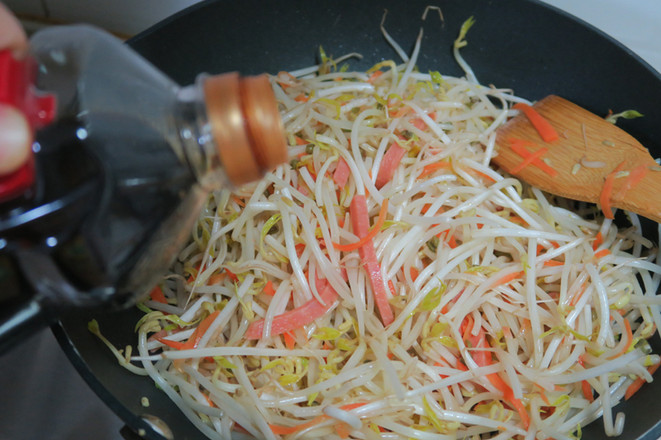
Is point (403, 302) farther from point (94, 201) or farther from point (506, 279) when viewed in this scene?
point (94, 201)

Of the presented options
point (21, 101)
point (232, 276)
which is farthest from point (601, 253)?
point (21, 101)

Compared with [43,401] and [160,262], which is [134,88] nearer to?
[160,262]

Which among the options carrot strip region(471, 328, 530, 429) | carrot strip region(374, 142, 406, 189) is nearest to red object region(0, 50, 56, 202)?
carrot strip region(374, 142, 406, 189)

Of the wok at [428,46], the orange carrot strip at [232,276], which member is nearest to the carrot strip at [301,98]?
the wok at [428,46]

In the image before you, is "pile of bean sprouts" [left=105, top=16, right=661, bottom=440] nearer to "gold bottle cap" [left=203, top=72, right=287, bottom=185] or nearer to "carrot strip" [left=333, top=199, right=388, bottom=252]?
"carrot strip" [left=333, top=199, right=388, bottom=252]

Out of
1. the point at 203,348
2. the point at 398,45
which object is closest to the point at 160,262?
the point at 203,348

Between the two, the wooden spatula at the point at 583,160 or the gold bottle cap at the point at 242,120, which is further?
the wooden spatula at the point at 583,160

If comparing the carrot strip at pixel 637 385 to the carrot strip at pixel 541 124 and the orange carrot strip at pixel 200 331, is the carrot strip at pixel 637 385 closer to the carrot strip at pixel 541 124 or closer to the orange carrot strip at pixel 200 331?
the carrot strip at pixel 541 124
